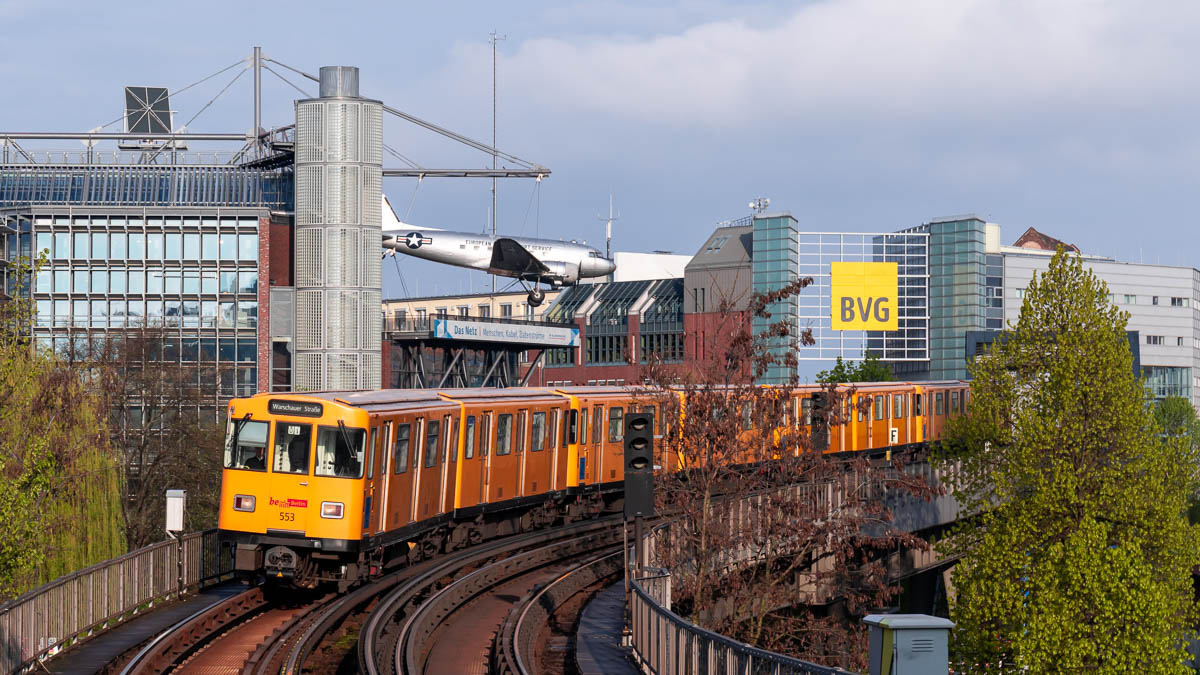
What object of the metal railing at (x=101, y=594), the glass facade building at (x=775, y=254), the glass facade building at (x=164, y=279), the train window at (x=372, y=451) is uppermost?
the glass facade building at (x=775, y=254)

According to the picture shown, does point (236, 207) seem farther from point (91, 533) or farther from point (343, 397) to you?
point (343, 397)

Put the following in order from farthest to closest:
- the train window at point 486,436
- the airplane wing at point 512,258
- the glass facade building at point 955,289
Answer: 1. the glass facade building at point 955,289
2. the airplane wing at point 512,258
3. the train window at point 486,436

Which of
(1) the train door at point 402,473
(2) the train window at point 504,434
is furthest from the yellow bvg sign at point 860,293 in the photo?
(1) the train door at point 402,473

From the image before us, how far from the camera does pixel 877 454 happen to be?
151 ft

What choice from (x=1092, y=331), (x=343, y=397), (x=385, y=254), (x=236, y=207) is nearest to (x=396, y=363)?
(x=385, y=254)

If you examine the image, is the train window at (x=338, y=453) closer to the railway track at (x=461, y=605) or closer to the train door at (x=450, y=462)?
the railway track at (x=461, y=605)

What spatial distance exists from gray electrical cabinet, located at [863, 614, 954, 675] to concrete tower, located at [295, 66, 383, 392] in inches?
A: 2031

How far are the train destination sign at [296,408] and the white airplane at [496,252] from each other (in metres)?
50.3

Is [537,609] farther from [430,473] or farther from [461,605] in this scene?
[430,473]

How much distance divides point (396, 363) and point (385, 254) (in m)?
6.54

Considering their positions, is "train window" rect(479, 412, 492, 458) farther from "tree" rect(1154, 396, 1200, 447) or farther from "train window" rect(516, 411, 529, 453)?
"tree" rect(1154, 396, 1200, 447)

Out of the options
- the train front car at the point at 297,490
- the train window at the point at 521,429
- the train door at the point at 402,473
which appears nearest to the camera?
the train front car at the point at 297,490

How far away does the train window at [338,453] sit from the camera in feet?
68.0

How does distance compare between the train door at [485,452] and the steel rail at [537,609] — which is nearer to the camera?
the steel rail at [537,609]
